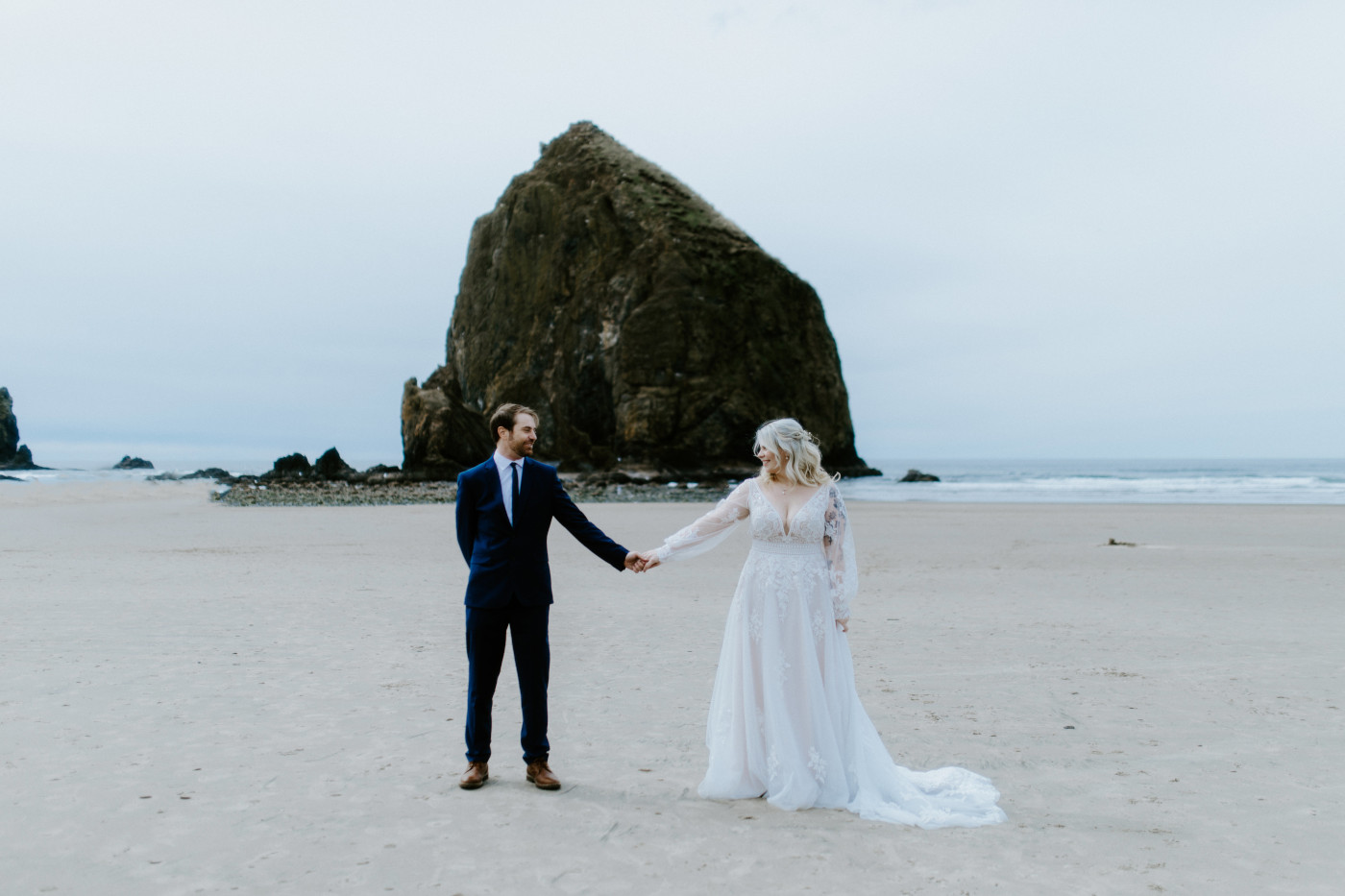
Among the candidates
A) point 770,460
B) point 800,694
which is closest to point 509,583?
point 770,460

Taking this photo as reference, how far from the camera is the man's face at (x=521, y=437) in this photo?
4.41 metres

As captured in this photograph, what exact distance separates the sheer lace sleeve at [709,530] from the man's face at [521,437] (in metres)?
0.87

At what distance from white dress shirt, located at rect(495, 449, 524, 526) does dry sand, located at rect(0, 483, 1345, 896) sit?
138cm

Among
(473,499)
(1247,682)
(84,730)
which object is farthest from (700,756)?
(1247,682)

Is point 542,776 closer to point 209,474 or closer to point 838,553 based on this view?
point 838,553

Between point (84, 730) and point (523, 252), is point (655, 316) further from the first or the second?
point (84, 730)

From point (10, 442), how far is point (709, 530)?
88303 mm

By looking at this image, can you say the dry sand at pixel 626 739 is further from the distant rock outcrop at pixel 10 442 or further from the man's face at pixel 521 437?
the distant rock outcrop at pixel 10 442

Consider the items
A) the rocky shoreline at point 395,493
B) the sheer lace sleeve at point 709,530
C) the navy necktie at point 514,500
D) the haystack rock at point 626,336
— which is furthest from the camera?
the haystack rock at point 626,336

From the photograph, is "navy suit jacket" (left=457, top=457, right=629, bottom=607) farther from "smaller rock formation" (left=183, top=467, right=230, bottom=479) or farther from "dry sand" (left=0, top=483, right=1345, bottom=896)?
"smaller rock formation" (left=183, top=467, right=230, bottom=479)

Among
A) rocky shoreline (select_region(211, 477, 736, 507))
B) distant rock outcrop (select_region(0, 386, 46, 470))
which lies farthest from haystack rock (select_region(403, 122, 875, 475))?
distant rock outcrop (select_region(0, 386, 46, 470))

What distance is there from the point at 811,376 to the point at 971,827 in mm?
59941

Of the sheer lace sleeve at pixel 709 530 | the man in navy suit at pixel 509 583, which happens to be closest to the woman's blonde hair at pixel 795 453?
the sheer lace sleeve at pixel 709 530

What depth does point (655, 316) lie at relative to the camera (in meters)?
59.3
